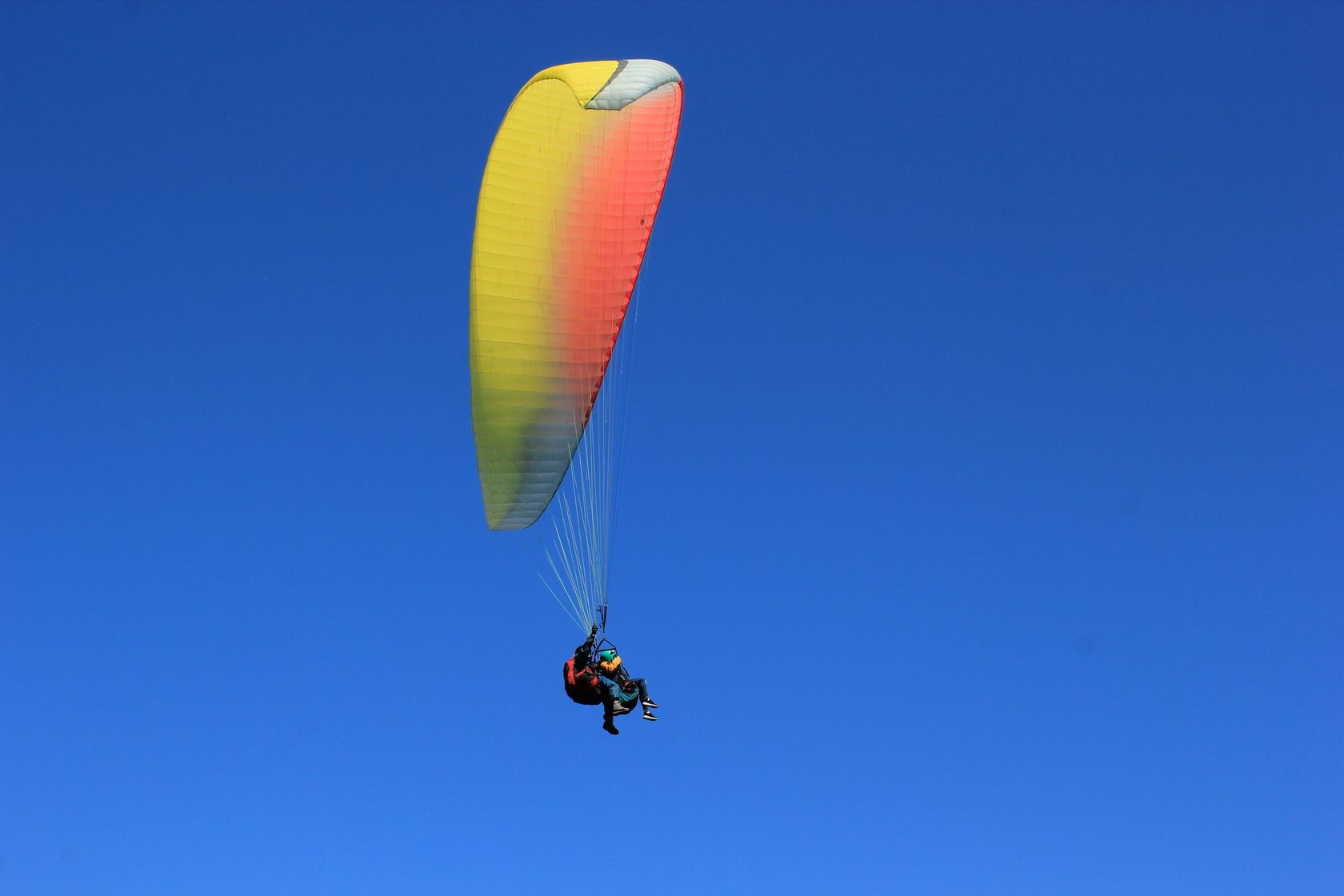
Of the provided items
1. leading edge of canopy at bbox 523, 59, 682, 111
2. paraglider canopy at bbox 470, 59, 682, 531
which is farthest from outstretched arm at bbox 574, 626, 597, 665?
leading edge of canopy at bbox 523, 59, 682, 111

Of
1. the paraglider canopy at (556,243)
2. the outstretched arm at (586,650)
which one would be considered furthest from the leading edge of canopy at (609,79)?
the outstretched arm at (586,650)

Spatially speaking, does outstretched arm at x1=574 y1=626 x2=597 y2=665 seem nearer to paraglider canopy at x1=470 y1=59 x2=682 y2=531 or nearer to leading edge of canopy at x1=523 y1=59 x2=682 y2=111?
paraglider canopy at x1=470 y1=59 x2=682 y2=531

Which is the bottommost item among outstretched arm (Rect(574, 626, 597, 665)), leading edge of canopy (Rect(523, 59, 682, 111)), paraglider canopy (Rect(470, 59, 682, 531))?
outstretched arm (Rect(574, 626, 597, 665))

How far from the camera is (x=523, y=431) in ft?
94.2

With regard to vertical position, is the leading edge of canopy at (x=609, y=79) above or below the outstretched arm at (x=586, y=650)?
above

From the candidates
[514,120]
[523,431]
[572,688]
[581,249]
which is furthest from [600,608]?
[514,120]

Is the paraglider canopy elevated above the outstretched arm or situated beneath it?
elevated above

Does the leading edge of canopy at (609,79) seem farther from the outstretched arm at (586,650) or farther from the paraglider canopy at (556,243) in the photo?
the outstretched arm at (586,650)

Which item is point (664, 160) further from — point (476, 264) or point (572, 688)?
point (572, 688)

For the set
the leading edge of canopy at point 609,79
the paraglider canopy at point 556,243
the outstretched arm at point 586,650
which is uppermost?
the leading edge of canopy at point 609,79

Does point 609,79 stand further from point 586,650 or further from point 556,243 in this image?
point 586,650

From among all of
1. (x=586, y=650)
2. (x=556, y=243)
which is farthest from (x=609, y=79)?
(x=586, y=650)

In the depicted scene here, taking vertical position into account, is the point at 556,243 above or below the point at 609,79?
below

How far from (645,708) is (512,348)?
20.9 ft
